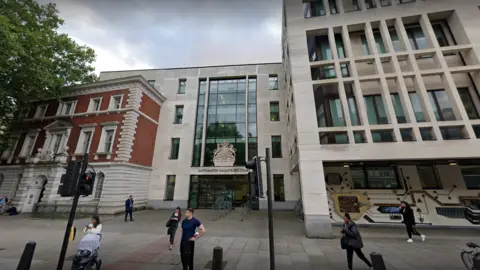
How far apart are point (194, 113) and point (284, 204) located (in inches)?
585

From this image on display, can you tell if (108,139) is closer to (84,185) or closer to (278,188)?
(84,185)

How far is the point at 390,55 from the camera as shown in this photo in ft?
34.6

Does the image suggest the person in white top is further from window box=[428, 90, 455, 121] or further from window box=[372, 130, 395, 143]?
window box=[428, 90, 455, 121]

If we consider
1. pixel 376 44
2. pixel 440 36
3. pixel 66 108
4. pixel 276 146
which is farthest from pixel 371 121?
pixel 66 108

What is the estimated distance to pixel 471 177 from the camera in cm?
1071

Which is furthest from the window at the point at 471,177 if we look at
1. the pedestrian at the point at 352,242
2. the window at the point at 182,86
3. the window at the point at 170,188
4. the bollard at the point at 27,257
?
the window at the point at 182,86

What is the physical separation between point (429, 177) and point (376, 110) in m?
5.40

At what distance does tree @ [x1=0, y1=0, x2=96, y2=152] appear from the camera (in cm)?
1288

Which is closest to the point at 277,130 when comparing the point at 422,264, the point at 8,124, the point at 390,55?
the point at 390,55

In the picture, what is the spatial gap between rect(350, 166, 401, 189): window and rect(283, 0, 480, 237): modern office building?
0.06 m

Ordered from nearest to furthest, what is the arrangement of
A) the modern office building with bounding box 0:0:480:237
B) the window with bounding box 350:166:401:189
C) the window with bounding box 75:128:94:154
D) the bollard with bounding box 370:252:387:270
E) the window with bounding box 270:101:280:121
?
the bollard with bounding box 370:252:387:270 → the modern office building with bounding box 0:0:480:237 → the window with bounding box 350:166:401:189 → the window with bounding box 75:128:94:154 → the window with bounding box 270:101:280:121

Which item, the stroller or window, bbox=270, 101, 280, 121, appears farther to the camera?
window, bbox=270, 101, 280, 121

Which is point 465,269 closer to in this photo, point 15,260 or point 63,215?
point 15,260

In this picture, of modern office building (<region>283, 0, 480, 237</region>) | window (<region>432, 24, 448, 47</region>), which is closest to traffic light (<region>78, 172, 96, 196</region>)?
modern office building (<region>283, 0, 480, 237</region>)
